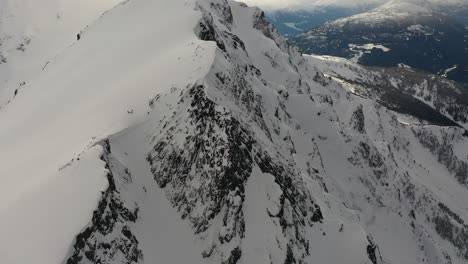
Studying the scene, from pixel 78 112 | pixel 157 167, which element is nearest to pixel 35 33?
pixel 78 112

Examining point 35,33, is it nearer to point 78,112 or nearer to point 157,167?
point 78,112

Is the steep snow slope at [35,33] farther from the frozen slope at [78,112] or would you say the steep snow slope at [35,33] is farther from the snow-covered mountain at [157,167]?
the snow-covered mountain at [157,167]

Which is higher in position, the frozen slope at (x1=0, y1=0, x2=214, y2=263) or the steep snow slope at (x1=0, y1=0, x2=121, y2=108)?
the frozen slope at (x1=0, y1=0, x2=214, y2=263)

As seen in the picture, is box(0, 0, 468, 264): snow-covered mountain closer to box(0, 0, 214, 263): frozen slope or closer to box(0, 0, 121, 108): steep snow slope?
box(0, 0, 214, 263): frozen slope

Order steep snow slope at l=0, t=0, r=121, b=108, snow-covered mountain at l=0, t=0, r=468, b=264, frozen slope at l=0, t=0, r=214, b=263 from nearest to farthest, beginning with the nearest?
frozen slope at l=0, t=0, r=214, b=263 < snow-covered mountain at l=0, t=0, r=468, b=264 < steep snow slope at l=0, t=0, r=121, b=108

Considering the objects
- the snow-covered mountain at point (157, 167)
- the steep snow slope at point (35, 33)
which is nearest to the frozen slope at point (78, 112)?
the snow-covered mountain at point (157, 167)

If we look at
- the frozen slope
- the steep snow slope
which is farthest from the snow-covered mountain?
the steep snow slope

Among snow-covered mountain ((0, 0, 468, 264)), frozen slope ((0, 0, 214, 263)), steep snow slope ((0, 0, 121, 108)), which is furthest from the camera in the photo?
steep snow slope ((0, 0, 121, 108))

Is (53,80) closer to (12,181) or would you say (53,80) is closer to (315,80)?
(12,181)

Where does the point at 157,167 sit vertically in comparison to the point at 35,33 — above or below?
above
